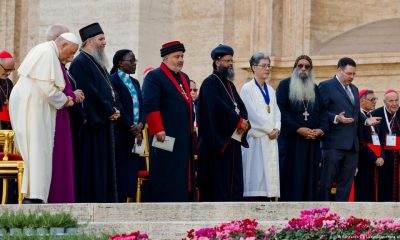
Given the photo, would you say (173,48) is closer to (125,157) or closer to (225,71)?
(225,71)

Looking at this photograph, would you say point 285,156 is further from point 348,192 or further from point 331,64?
point 331,64

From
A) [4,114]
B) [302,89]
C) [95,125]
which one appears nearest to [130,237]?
[95,125]

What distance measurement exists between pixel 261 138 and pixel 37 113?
303 centimetres

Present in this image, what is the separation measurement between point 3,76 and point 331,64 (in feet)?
15.3

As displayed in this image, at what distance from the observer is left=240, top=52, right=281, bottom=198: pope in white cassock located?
13680mm

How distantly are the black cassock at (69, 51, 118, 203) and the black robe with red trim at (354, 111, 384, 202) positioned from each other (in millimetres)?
3595

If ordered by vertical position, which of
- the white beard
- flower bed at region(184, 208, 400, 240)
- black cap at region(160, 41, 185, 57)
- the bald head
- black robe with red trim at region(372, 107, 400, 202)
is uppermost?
the bald head

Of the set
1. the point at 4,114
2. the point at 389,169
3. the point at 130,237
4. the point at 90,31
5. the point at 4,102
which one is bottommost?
the point at 130,237

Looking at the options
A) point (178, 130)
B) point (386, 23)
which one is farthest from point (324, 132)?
point (386, 23)

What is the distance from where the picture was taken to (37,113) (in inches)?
454

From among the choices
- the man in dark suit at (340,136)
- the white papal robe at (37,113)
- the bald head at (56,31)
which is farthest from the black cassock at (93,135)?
the man in dark suit at (340,136)

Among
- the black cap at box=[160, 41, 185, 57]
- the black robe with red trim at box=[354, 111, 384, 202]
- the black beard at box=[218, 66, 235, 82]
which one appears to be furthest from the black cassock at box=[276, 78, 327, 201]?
the black cap at box=[160, 41, 185, 57]

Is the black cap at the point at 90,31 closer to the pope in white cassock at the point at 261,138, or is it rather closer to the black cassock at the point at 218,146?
the black cassock at the point at 218,146

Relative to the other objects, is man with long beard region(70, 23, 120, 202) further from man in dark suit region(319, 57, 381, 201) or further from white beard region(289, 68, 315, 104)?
man in dark suit region(319, 57, 381, 201)
